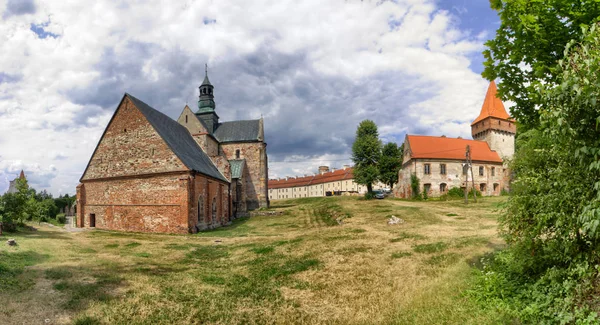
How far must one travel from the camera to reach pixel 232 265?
45.0 feet

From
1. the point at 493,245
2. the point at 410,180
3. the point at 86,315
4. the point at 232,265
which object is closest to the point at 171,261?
the point at 232,265

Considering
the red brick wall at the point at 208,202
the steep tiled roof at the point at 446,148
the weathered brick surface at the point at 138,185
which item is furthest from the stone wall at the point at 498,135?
the weathered brick surface at the point at 138,185

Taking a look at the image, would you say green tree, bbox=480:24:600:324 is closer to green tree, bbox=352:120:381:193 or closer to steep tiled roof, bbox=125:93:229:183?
steep tiled roof, bbox=125:93:229:183

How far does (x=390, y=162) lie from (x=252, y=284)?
50.7 m

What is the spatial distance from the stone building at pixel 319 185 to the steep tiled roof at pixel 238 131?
48410 millimetres

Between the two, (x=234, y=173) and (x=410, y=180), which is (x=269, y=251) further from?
(x=410, y=180)

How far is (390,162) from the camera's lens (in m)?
57.5

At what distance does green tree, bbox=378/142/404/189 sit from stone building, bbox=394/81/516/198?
1.38 metres

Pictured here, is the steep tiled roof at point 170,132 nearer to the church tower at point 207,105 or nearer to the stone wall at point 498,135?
the church tower at point 207,105

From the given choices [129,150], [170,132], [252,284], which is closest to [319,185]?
[170,132]

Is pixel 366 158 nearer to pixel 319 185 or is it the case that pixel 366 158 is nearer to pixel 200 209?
pixel 200 209

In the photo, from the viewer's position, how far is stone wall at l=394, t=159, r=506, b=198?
170ft

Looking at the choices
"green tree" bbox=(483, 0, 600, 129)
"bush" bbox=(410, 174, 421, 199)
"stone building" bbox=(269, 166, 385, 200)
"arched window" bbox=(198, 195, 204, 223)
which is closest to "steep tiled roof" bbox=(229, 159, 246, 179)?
"arched window" bbox=(198, 195, 204, 223)

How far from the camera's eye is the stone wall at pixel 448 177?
5184cm
